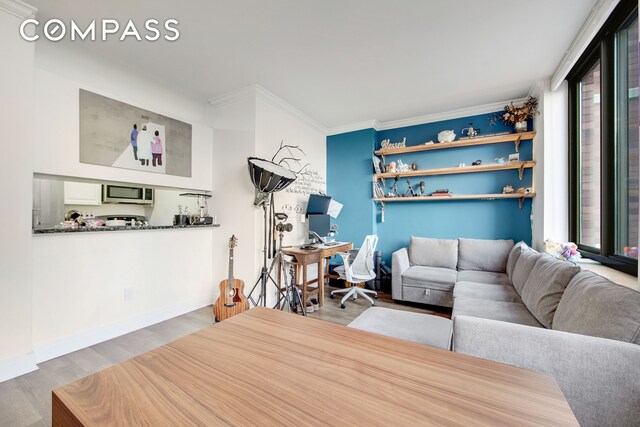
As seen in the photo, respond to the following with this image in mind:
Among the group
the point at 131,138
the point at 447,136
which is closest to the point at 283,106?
the point at 131,138

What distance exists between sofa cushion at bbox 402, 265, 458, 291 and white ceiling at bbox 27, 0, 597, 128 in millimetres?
2266

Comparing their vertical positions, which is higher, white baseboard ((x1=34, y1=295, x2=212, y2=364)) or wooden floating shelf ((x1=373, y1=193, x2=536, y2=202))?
wooden floating shelf ((x1=373, y1=193, x2=536, y2=202))

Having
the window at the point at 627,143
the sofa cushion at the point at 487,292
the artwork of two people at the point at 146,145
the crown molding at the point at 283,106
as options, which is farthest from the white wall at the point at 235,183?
the window at the point at 627,143

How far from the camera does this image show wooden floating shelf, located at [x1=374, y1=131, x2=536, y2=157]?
3.23m

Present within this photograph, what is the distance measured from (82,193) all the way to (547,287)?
4.19m

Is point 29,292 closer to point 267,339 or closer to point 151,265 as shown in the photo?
point 151,265

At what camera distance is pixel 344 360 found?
27.0 inches

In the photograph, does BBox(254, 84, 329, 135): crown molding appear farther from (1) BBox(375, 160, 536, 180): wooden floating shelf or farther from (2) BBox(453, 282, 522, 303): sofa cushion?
(2) BBox(453, 282, 522, 303): sofa cushion

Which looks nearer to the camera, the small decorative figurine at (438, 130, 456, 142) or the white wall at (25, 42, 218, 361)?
the white wall at (25, 42, 218, 361)

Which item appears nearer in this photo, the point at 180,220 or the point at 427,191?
the point at 180,220

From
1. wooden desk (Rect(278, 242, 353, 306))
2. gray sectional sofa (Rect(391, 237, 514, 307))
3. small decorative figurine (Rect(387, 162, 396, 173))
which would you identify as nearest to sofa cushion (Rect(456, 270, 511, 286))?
gray sectional sofa (Rect(391, 237, 514, 307))

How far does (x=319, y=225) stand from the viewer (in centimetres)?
378

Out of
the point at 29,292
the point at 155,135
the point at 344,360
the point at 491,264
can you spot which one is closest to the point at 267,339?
the point at 344,360

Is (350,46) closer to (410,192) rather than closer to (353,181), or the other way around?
(353,181)
